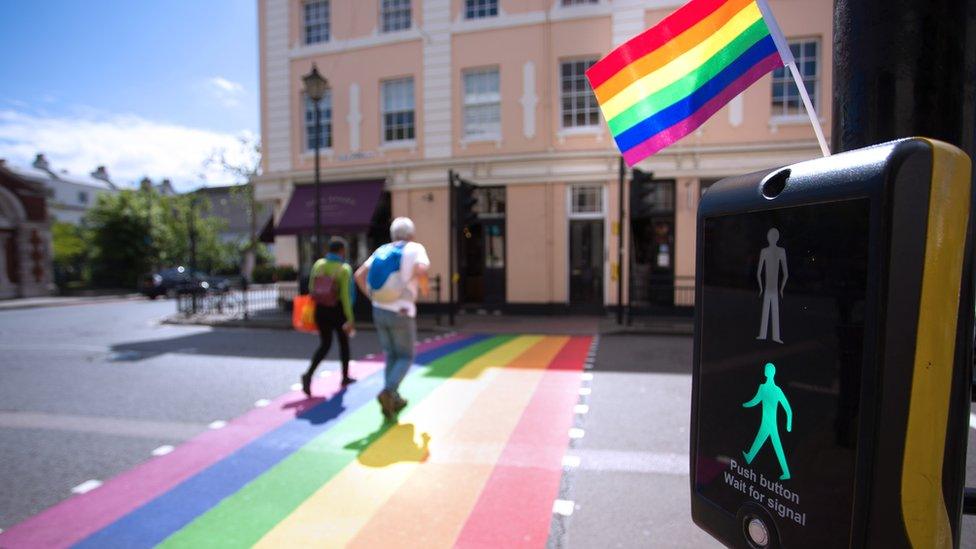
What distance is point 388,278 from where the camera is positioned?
16.0 feet

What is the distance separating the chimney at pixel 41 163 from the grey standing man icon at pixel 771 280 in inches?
2619

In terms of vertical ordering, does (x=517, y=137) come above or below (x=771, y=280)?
above

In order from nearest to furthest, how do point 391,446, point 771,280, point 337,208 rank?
point 771,280
point 391,446
point 337,208

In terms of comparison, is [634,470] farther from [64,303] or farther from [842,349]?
[64,303]

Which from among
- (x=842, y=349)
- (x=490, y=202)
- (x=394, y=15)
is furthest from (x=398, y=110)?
(x=842, y=349)

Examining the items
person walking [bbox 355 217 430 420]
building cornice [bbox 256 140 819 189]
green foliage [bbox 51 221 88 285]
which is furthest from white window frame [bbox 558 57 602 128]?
green foliage [bbox 51 221 88 285]

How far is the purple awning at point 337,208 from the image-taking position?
1421 centimetres

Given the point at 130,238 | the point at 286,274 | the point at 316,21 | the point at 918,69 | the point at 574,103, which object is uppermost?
the point at 316,21

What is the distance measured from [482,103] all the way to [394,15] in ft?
12.3

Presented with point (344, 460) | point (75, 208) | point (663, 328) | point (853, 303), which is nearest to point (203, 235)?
point (75, 208)

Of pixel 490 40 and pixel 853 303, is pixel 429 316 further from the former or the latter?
pixel 853 303

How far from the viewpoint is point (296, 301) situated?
253 inches

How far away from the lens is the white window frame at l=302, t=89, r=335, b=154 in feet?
51.1

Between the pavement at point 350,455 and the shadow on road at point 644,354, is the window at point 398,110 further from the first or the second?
the pavement at point 350,455
